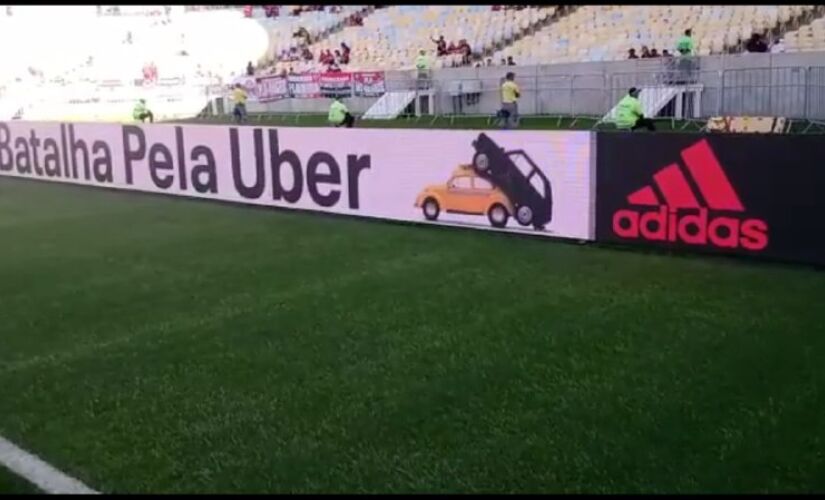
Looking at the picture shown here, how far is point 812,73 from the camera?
17.8m

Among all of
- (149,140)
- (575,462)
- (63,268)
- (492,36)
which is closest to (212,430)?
(575,462)

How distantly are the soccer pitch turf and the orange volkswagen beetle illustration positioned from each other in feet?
2.26

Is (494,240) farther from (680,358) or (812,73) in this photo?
(812,73)

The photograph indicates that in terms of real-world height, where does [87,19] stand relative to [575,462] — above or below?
above

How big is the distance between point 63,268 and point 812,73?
48.4ft

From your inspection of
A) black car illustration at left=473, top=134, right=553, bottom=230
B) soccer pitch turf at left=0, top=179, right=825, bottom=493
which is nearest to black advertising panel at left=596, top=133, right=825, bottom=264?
soccer pitch turf at left=0, top=179, right=825, bottom=493

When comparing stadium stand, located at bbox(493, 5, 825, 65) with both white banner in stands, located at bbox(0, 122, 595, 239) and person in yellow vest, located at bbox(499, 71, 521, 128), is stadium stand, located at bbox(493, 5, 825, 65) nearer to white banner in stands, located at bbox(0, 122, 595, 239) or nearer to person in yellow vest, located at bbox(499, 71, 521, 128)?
person in yellow vest, located at bbox(499, 71, 521, 128)

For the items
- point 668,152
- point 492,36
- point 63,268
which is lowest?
point 63,268

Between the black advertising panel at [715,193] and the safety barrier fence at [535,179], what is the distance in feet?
0.04

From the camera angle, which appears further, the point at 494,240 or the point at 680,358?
the point at 494,240

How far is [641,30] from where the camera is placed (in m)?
25.3

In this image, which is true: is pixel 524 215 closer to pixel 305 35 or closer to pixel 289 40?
pixel 305 35

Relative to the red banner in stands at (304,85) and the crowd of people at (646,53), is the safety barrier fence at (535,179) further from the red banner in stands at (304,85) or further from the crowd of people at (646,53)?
the red banner in stands at (304,85)

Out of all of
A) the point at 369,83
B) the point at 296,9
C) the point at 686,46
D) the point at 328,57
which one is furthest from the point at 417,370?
the point at 296,9
